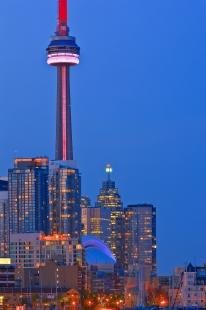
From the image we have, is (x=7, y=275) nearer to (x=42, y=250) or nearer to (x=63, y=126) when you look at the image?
(x=42, y=250)

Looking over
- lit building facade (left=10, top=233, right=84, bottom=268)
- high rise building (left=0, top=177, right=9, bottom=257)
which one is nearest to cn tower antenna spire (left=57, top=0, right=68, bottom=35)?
high rise building (left=0, top=177, right=9, bottom=257)

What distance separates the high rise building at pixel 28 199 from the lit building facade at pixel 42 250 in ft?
27.9

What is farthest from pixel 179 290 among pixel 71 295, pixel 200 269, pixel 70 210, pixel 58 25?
pixel 58 25

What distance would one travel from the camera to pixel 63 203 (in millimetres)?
153625

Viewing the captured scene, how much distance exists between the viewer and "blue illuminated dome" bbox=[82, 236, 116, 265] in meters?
160

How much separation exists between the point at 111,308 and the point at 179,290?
20079mm

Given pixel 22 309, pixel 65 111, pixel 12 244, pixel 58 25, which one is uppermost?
pixel 58 25

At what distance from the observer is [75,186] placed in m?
155

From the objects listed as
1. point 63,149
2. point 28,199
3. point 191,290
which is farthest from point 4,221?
point 191,290

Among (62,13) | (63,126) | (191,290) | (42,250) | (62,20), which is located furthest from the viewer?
(62,20)

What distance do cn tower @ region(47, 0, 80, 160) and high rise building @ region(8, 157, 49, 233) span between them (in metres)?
19.4

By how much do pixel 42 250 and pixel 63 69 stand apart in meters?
46.2

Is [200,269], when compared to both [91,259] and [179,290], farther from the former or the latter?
[91,259]

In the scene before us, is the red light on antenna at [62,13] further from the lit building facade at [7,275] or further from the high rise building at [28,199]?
the lit building facade at [7,275]
